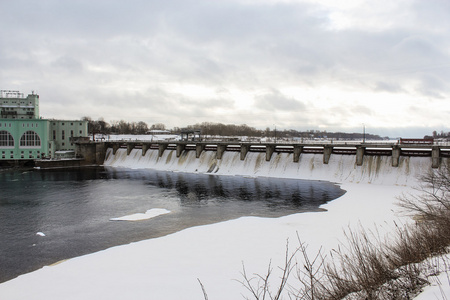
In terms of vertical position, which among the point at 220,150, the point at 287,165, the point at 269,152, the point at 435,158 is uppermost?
the point at 220,150

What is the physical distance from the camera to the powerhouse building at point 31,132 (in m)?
55.6

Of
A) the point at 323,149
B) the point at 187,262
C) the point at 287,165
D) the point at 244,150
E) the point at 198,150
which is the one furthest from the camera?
the point at 198,150

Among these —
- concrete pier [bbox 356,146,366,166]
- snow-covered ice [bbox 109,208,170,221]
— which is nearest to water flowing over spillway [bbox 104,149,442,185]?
concrete pier [bbox 356,146,366,166]

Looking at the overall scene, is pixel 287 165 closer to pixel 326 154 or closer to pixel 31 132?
pixel 326 154

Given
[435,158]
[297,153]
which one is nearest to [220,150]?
[297,153]

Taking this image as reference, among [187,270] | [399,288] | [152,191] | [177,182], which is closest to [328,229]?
[187,270]

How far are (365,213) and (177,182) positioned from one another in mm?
22387

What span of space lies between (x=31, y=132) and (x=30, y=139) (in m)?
1.29

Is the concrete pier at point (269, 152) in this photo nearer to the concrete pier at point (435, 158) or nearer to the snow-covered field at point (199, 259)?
A: the snow-covered field at point (199, 259)

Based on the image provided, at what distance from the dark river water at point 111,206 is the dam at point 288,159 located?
415 cm

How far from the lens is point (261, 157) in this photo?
1841 inches

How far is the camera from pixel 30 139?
186 feet

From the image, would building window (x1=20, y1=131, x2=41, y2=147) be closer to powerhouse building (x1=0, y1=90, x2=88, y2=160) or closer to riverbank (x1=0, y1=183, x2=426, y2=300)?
powerhouse building (x1=0, y1=90, x2=88, y2=160)

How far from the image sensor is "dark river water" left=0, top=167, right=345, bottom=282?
50.6 feet
